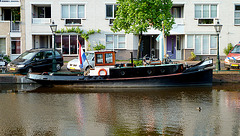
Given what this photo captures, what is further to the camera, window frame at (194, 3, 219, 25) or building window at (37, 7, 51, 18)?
building window at (37, 7, 51, 18)

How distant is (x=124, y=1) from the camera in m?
24.0

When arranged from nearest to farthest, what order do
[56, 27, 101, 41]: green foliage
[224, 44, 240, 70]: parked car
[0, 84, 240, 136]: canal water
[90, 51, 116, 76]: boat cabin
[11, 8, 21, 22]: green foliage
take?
[0, 84, 240, 136]: canal water → [90, 51, 116, 76]: boat cabin → [224, 44, 240, 70]: parked car → [56, 27, 101, 41]: green foliage → [11, 8, 21, 22]: green foliage

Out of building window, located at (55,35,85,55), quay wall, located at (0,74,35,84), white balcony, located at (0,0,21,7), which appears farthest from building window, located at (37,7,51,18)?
quay wall, located at (0,74,35,84)

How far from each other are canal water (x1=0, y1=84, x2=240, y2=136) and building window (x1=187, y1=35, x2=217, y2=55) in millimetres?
14859

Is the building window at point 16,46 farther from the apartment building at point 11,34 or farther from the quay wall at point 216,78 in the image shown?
the quay wall at point 216,78

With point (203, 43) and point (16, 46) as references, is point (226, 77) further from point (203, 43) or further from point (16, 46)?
point (16, 46)

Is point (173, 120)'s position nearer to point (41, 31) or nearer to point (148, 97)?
point (148, 97)

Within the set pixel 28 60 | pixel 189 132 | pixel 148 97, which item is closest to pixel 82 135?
pixel 189 132

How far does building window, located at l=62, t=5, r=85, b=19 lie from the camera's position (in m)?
33.0

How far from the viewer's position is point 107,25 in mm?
32938

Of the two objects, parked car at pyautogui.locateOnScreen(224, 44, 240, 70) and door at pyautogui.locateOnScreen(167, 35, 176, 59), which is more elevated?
door at pyautogui.locateOnScreen(167, 35, 176, 59)

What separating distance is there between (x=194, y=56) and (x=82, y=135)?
24426 millimetres

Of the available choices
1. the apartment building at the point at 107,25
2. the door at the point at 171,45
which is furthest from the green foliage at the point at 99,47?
the door at the point at 171,45

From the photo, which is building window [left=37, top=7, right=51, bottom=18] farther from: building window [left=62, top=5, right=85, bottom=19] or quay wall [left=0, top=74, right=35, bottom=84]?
quay wall [left=0, top=74, right=35, bottom=84]
